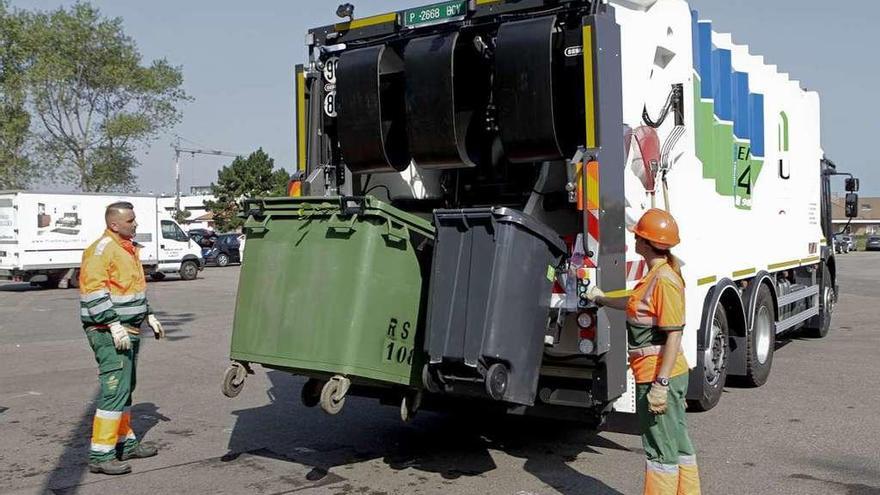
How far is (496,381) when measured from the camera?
4684mm

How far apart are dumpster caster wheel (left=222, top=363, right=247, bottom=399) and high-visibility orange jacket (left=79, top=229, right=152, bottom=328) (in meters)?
1.08

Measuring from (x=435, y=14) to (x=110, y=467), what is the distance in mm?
3664

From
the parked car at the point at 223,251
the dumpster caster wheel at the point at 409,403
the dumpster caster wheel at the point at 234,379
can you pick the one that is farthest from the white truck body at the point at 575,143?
the parked car at the point at 223,251

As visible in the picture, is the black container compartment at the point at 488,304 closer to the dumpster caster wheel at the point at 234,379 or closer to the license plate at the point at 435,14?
the dumpster caster wheel at the point at 234,379

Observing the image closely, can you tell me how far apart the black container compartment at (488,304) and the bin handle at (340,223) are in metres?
0.49

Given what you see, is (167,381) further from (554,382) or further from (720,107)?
(720,107)

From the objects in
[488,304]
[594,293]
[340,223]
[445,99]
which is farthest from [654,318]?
[445,99]

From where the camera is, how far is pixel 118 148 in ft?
131

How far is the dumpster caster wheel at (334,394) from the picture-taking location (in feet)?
15.4

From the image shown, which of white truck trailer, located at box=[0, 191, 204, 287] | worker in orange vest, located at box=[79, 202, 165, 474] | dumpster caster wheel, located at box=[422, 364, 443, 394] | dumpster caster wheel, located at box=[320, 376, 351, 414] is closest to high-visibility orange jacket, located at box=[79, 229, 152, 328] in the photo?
worker in orange vest, located at box=[79, 202, 165, 474]

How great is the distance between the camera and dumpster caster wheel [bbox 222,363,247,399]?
5.19 meters

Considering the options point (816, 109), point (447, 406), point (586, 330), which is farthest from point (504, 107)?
point (816, 109)

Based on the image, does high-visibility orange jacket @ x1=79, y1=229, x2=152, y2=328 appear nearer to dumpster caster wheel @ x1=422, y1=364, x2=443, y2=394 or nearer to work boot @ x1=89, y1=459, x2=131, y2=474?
work boot @ x1=89, y1=459, x2=131, y2=474

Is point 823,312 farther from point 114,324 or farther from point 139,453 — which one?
point 114,324
